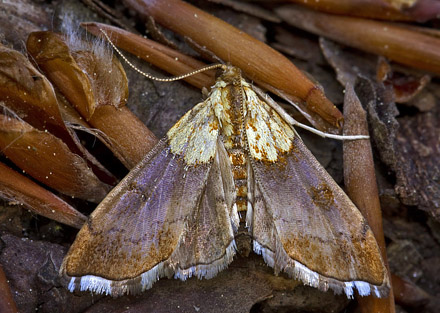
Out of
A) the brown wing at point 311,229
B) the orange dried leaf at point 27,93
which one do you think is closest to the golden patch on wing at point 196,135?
the brown wing at point 311,229

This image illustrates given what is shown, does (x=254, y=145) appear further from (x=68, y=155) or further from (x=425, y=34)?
(x=425, y=34)

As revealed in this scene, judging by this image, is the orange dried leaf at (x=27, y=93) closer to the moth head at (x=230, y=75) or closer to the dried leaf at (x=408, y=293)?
the moth head at (x=230, y=75)

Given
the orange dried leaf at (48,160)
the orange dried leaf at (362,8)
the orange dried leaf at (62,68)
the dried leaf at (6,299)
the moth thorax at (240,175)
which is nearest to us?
the dried leaf at (6,299)

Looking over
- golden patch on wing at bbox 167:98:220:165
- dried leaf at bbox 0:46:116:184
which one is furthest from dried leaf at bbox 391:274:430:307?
dried leaf at bbox 0:46:116:184

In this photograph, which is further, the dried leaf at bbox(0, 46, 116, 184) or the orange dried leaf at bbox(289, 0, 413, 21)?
the orange dried leaf at bbox(289, 0, 413, 21)

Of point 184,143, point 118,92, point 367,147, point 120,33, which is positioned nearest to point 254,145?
point 184,143

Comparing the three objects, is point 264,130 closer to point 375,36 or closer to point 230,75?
point 230,75

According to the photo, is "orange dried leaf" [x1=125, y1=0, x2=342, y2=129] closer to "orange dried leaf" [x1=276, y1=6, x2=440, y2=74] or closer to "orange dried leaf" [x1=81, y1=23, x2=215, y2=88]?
"orange dried leaf" [x1=81, y1=23, x2=215, y2=88]
